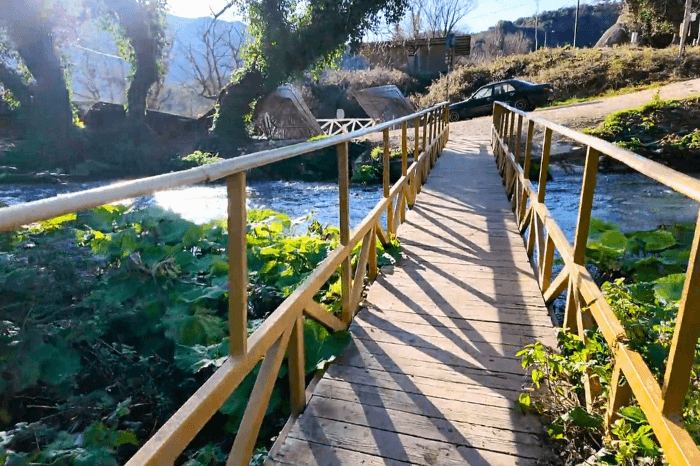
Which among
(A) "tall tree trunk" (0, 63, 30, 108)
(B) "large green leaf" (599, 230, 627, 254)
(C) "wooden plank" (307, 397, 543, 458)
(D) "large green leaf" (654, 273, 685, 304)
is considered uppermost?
(A) "tall tree trunk" (0, 63, 30, 108)

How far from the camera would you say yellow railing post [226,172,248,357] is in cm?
162

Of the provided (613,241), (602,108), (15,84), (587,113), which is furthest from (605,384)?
(15,84)

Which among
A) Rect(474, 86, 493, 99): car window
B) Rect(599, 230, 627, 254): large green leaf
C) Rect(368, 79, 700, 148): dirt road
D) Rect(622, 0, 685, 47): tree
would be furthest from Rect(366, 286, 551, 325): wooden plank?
Rect(622, 0, 685, 47): tree

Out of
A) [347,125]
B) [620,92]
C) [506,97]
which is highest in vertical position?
[620,92]

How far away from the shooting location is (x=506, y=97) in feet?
68.3

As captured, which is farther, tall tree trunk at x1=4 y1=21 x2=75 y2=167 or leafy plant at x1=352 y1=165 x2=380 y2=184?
tall tree trunk at x1=4 y1=21 x2=75 y2=167

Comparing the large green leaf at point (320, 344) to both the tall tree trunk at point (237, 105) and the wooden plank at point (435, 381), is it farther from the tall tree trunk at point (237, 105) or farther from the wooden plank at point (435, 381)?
the tall tree trunk at point (237, 105)

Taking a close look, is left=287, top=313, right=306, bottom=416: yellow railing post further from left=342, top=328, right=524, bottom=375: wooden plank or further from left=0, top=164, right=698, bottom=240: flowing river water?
left=0, top=164, right=698, bottom=240: flowing river water

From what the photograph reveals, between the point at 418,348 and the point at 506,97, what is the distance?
64.7 feet

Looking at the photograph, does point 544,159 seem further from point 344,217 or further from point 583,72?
point 583,72

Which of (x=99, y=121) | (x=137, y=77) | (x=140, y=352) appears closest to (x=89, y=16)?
(x=137, y=77)

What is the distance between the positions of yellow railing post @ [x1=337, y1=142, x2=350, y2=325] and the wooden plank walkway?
16 centimetres

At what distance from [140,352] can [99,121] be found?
22217 mm

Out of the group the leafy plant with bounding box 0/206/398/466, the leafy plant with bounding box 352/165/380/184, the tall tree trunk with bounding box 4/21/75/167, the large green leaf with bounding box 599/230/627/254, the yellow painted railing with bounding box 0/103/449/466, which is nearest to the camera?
the yellow painted railing with bounding box 0/103/449/466
